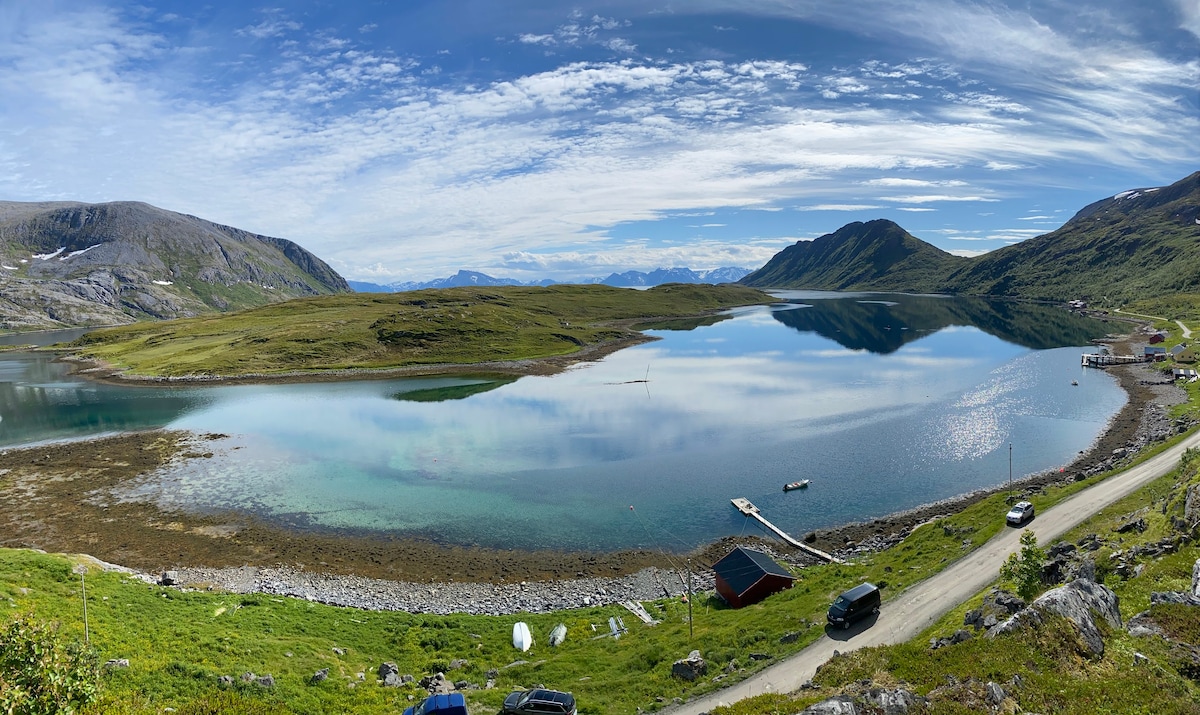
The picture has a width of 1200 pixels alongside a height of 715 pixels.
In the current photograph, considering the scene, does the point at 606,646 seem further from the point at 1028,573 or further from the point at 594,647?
the point at 1028,573

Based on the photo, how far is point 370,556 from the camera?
171 feet

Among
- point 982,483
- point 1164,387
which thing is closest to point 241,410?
point 982,483

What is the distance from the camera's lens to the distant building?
1523 inches

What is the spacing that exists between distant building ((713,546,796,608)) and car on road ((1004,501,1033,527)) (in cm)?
1656

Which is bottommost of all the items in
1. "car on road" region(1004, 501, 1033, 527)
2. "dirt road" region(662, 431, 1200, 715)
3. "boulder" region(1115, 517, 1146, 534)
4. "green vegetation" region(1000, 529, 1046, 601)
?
"dirt road" region(662, 431, 1200, 715)

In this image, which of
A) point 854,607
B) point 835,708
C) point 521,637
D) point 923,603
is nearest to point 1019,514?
point 923,603

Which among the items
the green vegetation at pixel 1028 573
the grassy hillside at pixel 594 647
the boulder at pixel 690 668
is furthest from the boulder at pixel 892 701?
the green vegetation at pixel 1028 573

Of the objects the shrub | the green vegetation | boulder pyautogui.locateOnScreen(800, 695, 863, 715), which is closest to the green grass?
boulder pyautogui.locateOnScreen(800, 695, 863, 715)

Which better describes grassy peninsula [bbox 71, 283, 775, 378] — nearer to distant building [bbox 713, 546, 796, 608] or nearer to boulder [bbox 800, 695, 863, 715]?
distant building [bbox 713, 546, 796, 608]

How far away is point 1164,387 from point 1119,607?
107809mm

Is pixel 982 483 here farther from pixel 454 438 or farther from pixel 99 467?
pixel 99 467

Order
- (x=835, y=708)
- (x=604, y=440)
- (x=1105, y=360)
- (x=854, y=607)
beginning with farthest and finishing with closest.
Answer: (x=1105, y=360) < (x=604, y=440) < (x=854, y=607) < (x=835, y=708)

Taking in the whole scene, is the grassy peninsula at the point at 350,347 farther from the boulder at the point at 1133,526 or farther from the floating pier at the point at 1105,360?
the boulder at the point at 1133,526

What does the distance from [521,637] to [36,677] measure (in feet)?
78.5
